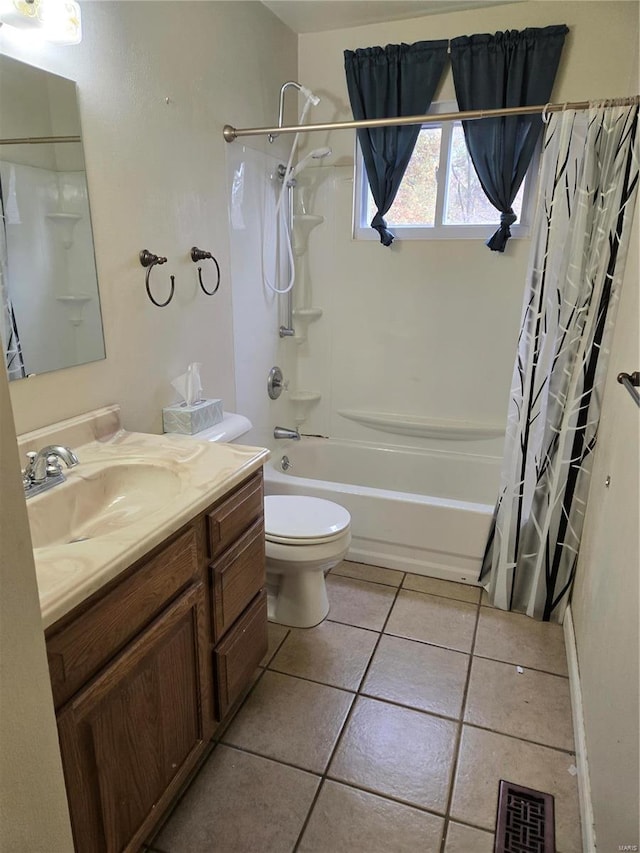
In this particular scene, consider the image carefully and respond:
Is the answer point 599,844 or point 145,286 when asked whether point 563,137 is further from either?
point 599,844

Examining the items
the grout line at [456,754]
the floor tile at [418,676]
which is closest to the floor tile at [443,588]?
the grout line at [456,754]

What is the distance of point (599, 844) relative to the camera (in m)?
1.26

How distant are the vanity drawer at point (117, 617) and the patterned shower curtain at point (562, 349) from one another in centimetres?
140

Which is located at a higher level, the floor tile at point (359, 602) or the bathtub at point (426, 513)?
the bathtub at point (426, 513)

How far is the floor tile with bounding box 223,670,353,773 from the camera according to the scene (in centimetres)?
165

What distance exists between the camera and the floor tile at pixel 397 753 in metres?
1.54

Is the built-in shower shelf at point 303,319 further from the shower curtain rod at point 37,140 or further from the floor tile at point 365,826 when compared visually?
the floor tile at point 365,826

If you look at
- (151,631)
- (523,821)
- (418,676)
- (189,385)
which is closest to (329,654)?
(418,676)

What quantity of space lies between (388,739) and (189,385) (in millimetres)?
1355

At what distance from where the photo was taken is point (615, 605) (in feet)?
4.51

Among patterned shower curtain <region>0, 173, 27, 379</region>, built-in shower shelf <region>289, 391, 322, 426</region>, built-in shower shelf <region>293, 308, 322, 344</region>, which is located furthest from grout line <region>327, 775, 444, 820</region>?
built-in shower shelf <region>293, 308, 322, 344</region>

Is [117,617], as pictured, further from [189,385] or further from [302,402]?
[302,402]

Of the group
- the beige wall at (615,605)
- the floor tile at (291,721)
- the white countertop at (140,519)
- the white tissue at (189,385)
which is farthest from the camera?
the white tissue at (189,385)

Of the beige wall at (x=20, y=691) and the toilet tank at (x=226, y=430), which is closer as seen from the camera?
the beige wall at (x=20, y=691)
